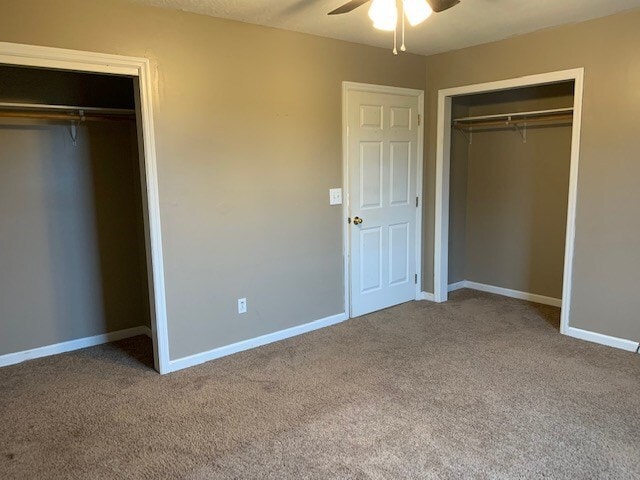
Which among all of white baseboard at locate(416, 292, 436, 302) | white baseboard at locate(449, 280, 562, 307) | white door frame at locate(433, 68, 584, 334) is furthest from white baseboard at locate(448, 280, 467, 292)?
white baseboard at locate(416, 292, 436, 302)

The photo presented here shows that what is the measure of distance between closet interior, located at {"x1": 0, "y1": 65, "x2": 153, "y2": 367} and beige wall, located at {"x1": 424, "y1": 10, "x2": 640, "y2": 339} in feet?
10.8

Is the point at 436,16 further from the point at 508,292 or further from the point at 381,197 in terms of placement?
the point at 508,292

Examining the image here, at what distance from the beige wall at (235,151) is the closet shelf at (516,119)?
1203 mm

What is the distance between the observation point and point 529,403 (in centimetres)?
283

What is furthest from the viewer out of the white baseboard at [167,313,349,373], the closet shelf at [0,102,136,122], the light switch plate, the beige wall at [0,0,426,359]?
the light switch plate

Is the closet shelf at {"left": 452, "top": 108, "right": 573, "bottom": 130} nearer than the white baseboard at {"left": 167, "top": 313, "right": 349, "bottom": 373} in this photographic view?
No

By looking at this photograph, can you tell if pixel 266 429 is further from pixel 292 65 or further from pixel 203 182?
pixel 292 65

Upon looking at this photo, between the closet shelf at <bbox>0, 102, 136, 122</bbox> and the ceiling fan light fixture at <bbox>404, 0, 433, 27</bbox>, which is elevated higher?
the ceiling fan light fixture at <bbox>404, 0, 433, 27</bbox>

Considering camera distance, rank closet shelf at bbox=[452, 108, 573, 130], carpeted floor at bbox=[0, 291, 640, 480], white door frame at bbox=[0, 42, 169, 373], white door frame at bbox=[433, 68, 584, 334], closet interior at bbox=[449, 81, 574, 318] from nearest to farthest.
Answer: carpeted floor at bbox=[0, 291, 640, 480]
white door frame at bbox=[0, 42, 169, 373]
white door frame at bbox=[433, 68, 584, 334]
closet shelf at bbox=[452, 108, 573, 130]
closet interior at bbox=[449, 81, 574, 318]

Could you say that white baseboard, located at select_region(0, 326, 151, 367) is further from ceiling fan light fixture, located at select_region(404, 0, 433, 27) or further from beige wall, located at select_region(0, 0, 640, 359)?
ceiling fan light fixture, located at select_region(404, 0, 433, 27)

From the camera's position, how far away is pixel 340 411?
Result: 278 centimetres

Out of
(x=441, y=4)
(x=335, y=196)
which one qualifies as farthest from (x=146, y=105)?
(x=441, y=4)

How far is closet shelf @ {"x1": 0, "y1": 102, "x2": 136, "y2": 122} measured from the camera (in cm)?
319

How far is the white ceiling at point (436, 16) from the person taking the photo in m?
3.07
